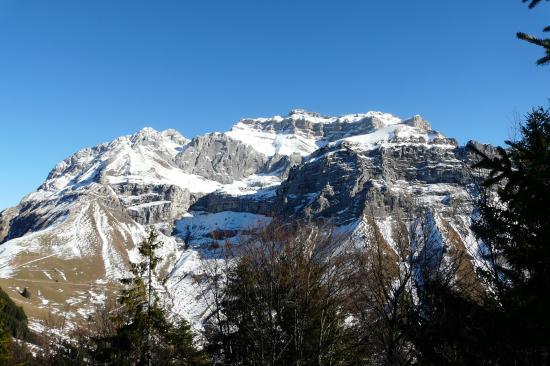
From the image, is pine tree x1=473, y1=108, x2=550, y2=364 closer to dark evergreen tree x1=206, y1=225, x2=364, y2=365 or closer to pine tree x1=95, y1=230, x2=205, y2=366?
dark evergreen tree x1=206, y1=225, x2=364, y2=365

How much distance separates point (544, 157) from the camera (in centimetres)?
679

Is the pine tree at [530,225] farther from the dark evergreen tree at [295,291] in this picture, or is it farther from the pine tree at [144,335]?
the pine tree at [144,335]

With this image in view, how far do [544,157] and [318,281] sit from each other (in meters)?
14.6

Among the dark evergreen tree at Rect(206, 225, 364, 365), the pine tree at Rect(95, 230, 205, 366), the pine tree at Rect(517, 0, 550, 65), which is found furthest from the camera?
the pine tree at Rect(95, 230, 205, 366)

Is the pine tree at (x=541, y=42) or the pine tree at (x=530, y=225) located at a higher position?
the pine tree at (x=541, y=42)

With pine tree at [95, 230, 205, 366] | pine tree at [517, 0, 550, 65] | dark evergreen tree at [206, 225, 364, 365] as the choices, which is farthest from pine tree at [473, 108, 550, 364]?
pine tree at [95, 230, 205, 366]

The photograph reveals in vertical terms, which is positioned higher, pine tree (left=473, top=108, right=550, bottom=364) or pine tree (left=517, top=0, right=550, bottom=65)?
pine tree (left=517, top=0, right=550, bottom=65)

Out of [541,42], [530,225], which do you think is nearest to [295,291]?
[530,225]

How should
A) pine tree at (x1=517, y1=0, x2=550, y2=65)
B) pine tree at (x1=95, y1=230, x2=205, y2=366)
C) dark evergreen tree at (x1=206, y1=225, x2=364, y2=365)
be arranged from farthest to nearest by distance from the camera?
1. pine tree at (x1=95, y1=230, x2=205, y2=366)
2. dark evergreen tree at (x1=206, y1=225, x2=364, y2=365)
3. pine tree at (x1=517, y1=0, x2=550, y2=65)

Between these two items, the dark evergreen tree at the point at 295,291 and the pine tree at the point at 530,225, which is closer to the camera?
the pine tree at the point at 530,225

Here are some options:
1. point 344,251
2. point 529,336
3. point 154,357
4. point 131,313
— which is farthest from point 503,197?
point 154,357

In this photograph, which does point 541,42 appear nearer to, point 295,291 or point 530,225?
point 530,225

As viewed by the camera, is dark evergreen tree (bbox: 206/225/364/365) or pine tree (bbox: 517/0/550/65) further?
dark evergreen tree (bbox: 206/225/364/365)

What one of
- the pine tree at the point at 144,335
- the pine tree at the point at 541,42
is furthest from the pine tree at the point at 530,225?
the pine tree at the point at 144,335
